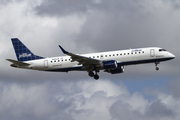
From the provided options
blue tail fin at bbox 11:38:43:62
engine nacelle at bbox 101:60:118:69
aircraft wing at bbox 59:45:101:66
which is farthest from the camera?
blue tail fin at bbox 11:38:43:62

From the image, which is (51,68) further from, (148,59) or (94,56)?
(148,59)

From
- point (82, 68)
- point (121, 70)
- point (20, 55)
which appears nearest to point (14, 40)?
point (20, 55)

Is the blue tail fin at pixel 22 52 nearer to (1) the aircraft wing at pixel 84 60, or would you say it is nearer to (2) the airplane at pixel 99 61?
(2) the airplane at pixel 99 61

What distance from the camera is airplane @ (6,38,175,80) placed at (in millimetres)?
71625

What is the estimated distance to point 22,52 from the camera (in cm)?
8188

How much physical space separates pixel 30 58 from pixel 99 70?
14232 mm

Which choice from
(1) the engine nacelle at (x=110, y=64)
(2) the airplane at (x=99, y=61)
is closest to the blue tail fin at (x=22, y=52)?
(2) the airplane at (x=99, y=61)

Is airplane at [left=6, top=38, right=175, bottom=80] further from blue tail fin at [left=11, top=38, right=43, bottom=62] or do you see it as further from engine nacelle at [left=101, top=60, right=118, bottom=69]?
blue tail fin at [left=11, top=38, right=43, bottom=62]

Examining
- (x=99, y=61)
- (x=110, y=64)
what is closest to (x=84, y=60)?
(x=99, y=61)

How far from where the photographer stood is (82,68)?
74750 millimetres

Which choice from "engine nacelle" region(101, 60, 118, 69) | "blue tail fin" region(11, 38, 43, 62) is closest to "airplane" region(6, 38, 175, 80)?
"engine nacelle" region(101, 60, 118, 69)

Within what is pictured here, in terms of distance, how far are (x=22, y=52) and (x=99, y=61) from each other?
701 inches

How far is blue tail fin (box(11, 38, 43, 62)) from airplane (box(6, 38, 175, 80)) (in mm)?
1258

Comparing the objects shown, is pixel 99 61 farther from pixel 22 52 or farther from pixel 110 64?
pixel 22 52
